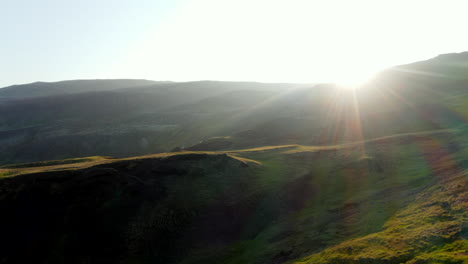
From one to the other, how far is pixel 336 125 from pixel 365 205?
55346 mm

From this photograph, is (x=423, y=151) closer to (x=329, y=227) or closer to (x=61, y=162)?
(x=329, y=227)

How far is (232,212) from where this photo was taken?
29672mm

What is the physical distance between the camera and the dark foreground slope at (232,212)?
1952cm

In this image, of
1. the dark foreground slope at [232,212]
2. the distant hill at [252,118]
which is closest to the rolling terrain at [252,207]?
the dark foreground slope at [232,212]

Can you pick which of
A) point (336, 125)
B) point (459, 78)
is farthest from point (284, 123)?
point (459, 78)

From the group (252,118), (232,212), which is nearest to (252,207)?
(232,212)

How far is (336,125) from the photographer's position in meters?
78.8

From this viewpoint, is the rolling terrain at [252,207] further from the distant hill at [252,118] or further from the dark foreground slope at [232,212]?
the distant hill at [252,118]

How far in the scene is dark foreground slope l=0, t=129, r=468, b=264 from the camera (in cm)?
1952

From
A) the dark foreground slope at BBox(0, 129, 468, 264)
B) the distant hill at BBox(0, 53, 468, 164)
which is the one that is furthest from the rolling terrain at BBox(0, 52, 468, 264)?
the distant hill at BBox(0, 53, 468, 164)

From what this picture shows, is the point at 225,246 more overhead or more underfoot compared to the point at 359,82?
more underfoot

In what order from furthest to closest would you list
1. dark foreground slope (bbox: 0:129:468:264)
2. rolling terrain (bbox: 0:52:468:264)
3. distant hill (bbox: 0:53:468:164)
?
distant hill (bbox: 0:53:468:164), rolling terrain (bbox: 0:52:468:264), dark foreground slope (bbox: 0:129:468:264)

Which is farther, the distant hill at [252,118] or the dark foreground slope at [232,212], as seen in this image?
the distant hill at [252,118]

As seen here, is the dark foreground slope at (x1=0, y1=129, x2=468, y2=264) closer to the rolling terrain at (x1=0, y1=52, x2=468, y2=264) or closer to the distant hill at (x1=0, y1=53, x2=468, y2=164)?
the rolling terrain at (x1=0, y1=52, x2=468, y2=264)
